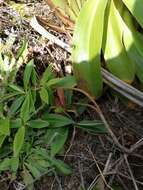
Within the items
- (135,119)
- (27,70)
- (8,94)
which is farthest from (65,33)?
(135,119)

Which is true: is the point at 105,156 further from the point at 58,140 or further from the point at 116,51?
the point at 116,51

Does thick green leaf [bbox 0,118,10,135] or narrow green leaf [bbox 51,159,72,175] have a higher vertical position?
thick green leaf [bbox 0,118,10,135]

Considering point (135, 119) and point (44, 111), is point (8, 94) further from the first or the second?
point (135, 119)

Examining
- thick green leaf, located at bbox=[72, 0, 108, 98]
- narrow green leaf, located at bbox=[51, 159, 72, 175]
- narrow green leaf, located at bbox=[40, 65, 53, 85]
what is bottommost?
narrow green leaf, located at bbox=[51, 159, 72, 175]

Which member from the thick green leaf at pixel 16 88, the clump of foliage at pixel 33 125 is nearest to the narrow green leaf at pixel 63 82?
the clump of foliage at pixel 33 125

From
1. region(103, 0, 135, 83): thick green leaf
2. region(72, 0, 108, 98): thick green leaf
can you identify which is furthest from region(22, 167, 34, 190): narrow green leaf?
region(103, 0, 135, 83): thick green leaf

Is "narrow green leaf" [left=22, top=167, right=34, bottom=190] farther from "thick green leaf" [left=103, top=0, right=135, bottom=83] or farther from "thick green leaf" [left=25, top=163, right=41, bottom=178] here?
"thick green leaf" [left=103, top=0, right=135, bottom=83]
